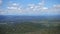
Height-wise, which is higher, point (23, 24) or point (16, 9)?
point (16, 9)

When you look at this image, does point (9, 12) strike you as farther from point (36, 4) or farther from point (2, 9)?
point (36, 4)

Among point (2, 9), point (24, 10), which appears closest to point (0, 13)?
point (2, 9)

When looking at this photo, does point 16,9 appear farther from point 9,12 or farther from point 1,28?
point 1,28

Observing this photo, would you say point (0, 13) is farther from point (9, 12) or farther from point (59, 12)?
point (59, 12)

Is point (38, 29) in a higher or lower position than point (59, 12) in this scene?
lower

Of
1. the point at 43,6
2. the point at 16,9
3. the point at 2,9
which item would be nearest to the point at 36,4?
the point at 43,6
